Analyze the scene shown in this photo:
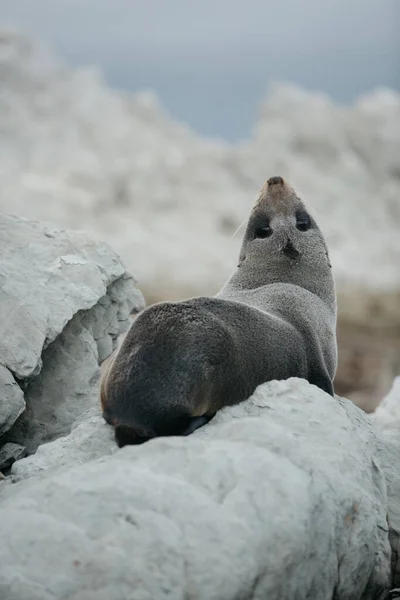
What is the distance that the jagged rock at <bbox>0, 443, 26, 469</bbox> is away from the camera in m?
5.41

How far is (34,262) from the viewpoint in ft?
20.1

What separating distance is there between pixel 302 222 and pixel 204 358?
2.64 m

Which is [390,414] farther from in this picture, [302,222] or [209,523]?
[209,523]

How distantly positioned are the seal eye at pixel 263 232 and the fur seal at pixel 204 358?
79cm

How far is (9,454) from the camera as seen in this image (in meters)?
5.43

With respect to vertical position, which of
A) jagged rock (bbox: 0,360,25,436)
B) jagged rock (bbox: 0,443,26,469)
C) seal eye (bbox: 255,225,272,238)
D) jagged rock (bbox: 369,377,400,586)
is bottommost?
jagged rock (bbox: 0,443,26,469)

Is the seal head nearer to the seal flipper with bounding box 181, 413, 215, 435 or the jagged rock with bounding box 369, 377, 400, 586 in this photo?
Result: the jagged rock with bounding box 369, 377, 400, 586

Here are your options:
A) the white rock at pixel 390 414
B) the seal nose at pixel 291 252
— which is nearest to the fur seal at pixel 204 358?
the seal nose at pixel 291 252

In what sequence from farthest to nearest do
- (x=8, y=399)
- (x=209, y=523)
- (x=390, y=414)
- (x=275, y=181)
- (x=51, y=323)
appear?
→ (x=390, y=414)
(x=275, y=181)
(x=51, y=323)
(x=8, y=399)
(x=209, y=523)

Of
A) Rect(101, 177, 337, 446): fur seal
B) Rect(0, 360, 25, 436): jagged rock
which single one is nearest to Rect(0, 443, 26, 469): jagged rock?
Rect(0, 360, 25, 436): jagged rock

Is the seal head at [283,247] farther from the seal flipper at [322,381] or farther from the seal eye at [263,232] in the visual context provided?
the seal flipper at [322,381]

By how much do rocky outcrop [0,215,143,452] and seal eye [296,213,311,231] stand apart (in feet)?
5.09

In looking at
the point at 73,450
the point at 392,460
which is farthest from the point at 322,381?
the point at 73,450

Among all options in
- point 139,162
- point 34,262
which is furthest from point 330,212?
point 34,262
